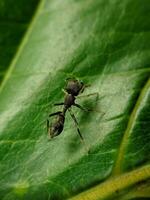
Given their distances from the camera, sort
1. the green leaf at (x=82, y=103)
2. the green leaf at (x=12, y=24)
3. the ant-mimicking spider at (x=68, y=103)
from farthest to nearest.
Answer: the green leaf at (x=12, y=24) < the ant-mimicking spider at (x=68, y=103) < the green leaf at (x=82, y=103)

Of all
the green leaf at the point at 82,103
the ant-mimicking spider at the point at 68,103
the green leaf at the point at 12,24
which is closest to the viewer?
the green leaf at the point at 82,103

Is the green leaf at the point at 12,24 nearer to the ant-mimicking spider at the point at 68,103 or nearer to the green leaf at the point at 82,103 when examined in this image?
the green leaf at the point at 82,103

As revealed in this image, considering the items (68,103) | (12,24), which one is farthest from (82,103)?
(12,24)

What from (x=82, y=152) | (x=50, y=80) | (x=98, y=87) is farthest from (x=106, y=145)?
(x=50, y=80)

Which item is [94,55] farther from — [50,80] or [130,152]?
[130,152]

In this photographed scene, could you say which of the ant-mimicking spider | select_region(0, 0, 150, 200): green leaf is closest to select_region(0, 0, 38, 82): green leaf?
select_region(0, 0, 150, 200): green leaf

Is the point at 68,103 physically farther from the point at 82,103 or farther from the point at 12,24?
the point at 12,24

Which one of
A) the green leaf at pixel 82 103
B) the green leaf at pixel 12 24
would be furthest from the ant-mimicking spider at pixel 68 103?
the green leaf at pixel 12 24

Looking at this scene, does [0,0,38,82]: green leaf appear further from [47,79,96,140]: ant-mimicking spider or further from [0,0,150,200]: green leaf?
[47,79,96,140]: ant-mimicking spider

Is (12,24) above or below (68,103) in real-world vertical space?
above
